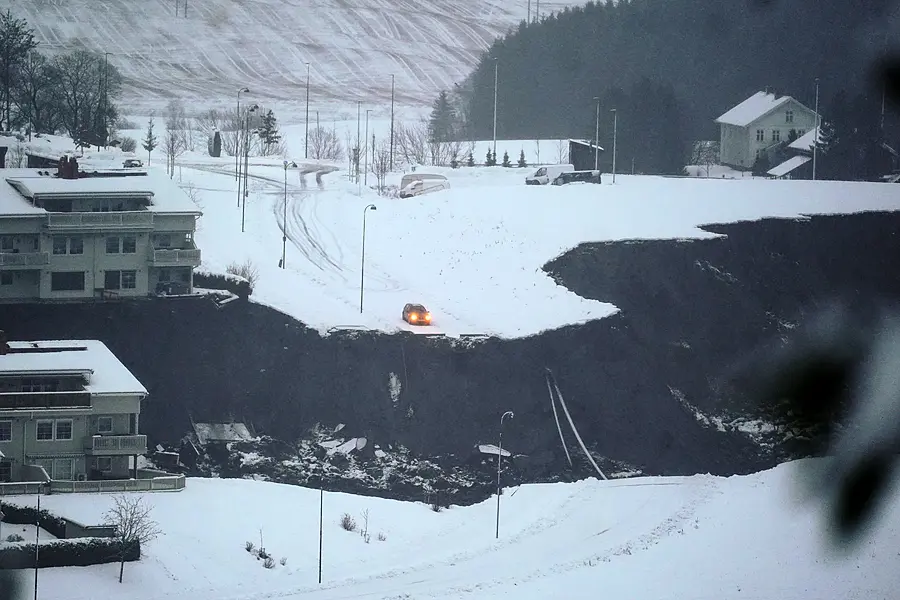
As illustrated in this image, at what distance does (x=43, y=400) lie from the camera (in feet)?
112

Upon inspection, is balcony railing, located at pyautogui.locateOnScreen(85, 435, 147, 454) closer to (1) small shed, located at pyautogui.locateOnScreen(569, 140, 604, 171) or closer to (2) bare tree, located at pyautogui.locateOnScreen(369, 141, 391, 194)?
(2) bare tree, located at pyautogui.locateOnScreen(369, 141, 391, 194)

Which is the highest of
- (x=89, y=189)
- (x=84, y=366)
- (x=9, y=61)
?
(x=9, y=61)

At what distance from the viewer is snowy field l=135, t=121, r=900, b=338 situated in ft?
161

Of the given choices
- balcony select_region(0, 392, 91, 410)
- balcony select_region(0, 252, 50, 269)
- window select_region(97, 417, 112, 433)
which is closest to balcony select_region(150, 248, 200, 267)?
balcony select_region(0, 252, 50, 269)

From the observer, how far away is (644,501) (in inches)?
1470

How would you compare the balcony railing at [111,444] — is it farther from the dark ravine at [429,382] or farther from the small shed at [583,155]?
the small shed at [583,155]

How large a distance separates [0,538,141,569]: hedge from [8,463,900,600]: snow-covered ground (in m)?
0.28

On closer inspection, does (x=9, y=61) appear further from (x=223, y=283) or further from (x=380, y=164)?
(x=223, y=283)

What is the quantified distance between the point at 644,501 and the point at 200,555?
13.1 m

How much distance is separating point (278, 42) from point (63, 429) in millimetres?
98280

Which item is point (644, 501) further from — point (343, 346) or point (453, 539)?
point (343, 346)

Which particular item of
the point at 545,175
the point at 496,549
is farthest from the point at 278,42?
the point at 496,549

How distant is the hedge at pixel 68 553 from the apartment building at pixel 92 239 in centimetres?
1775

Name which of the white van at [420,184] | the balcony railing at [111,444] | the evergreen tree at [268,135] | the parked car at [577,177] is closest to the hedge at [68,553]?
the balcony railing at [111,444]
